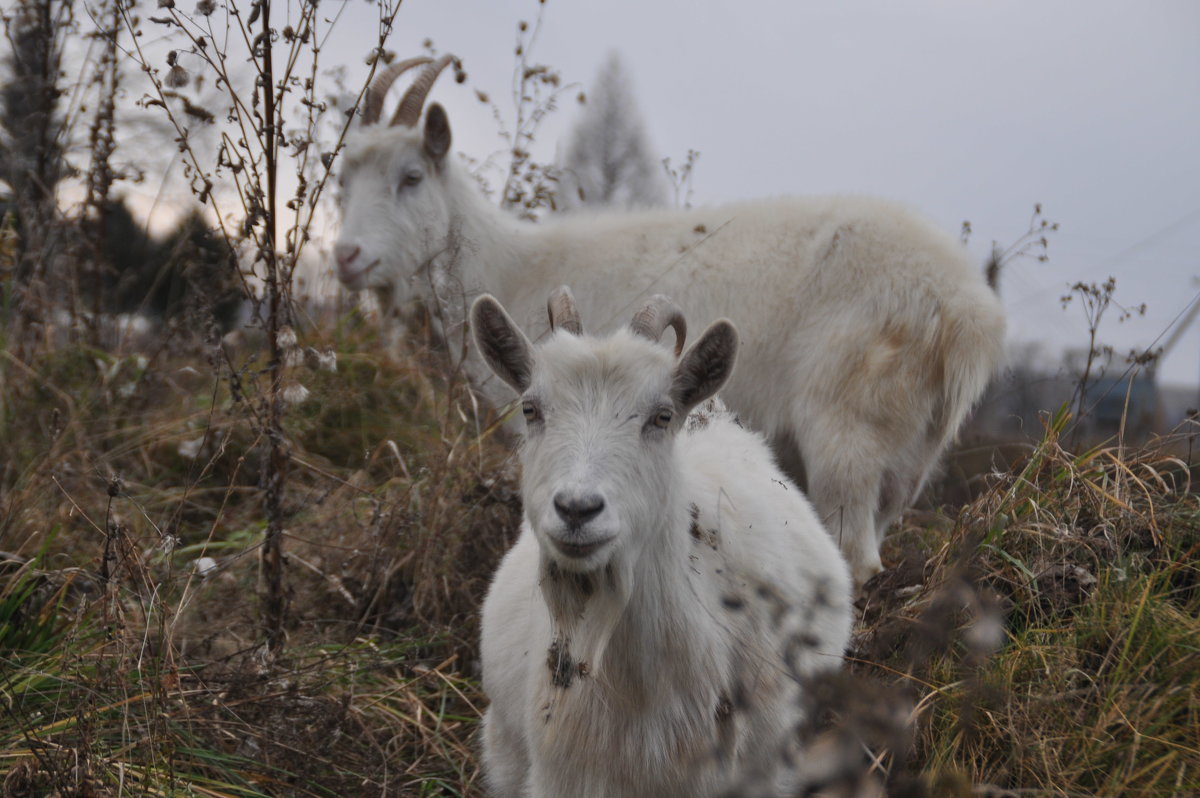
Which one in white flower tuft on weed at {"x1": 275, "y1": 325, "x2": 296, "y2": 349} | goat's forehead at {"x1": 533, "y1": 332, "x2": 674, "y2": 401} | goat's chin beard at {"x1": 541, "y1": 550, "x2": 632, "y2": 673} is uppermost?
goat's forehead at {"x1": 533, "y1": 332, "x2": 674, "y2": 401}

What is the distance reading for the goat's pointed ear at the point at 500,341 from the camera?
3.21m

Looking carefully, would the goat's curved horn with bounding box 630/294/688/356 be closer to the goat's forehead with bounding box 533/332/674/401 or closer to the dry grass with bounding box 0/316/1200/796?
the goat's forehead with bounding box 533/332/674/401

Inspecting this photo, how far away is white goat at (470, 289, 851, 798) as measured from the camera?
9.26ft

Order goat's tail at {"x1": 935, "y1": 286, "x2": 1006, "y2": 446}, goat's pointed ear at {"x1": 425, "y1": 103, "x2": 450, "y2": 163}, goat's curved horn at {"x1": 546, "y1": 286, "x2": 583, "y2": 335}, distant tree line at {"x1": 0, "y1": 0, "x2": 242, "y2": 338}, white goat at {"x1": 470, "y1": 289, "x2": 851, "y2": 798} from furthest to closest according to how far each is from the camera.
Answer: distant tree line at {"x1": 0, "y1": 0, "x2": 242, "y2": 338} → goat's pointed ear at {"x1": 425, "y1": 103, "x2": 450, "y2": 163} → goat's tail at {"x1": 935, "y1": 286, "x2": 1006, "y2": 446} → goat's curved horn at {"x1": 546, "y1": 286, "x2": 583, "y2": 335} → white goat at {"x1": 470, "y1": 289, "x2": 851, "y2": 798}

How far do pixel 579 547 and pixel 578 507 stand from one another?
4.8 inches

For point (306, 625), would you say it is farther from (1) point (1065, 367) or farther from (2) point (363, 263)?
(1) point (1065, 367)

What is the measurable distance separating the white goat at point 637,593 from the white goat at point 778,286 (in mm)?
1848

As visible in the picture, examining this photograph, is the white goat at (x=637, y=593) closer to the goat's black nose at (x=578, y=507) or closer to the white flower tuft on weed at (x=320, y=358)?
the goat's black nose at (x=578, y=507)

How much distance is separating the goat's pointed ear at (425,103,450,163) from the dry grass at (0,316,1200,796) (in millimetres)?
1607

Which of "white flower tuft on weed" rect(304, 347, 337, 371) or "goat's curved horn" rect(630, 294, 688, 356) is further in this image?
"white flower tuft on weed" rect(304, 347, 337, 371)

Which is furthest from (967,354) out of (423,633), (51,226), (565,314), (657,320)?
(51,226)

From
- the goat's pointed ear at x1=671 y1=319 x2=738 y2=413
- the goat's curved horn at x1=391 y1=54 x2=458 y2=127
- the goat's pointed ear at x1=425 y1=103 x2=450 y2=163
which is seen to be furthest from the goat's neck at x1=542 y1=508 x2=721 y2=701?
the goat's curved horn at x1=391 y1=54 x2=458 y2=127

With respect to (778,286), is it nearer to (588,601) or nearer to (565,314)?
(565,314)

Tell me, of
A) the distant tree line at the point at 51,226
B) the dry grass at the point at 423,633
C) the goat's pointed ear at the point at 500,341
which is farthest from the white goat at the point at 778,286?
the goat's pointed ear at the point at 500,341
